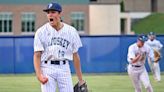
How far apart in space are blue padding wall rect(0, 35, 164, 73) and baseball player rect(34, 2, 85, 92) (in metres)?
20.3

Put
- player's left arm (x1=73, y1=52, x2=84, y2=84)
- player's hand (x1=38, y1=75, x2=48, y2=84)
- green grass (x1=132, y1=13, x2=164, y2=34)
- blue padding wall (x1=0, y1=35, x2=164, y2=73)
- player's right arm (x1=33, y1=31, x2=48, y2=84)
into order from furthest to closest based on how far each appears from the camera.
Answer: green grass (x1=132, y1=13, x2=164, y2=34) < blue padding wall (x1=0, y1=35, x2=164, y2=73) < player's left arm (x1=73, y1=52, x2=84, y2=84) < player's right arm (x1=33, y1=31, x2=48, y2=84) < player's hand (x1=38, y1=75, x2=48, y2=84)

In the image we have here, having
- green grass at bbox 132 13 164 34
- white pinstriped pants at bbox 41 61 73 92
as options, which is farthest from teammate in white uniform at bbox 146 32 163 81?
green grass at bbox 132 13 164 34

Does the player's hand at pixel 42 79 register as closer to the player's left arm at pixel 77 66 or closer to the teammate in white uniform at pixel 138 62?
the player's left arm at pixel 77 66

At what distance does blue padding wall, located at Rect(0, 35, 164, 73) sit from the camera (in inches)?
1126

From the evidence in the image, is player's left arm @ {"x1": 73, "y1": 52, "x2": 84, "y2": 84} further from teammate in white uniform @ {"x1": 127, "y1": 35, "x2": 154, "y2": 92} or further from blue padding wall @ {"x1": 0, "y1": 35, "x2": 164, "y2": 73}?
blue padding wall @ {"x1": 0, "y1": 35, "x2": 164, "y2": 73}

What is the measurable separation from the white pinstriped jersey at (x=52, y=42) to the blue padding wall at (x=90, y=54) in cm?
2025

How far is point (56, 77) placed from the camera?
325 inches

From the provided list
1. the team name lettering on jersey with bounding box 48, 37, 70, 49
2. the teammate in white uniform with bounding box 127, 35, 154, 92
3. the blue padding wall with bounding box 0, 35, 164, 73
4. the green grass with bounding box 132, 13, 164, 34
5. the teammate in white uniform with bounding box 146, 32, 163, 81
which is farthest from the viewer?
the green grass with bounding box 132, 13, 164, 34

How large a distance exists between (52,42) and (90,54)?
2092 cm

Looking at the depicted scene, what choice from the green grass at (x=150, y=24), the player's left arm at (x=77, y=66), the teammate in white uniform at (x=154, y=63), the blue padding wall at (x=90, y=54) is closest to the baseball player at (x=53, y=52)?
the player's left arm at (x=77, y=66)

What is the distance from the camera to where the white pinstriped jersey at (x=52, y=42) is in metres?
8.22

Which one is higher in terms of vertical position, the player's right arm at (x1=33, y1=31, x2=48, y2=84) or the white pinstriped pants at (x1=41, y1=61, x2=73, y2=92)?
the player's right arm at (x1=33, y1=31, x2=48, y2=84)

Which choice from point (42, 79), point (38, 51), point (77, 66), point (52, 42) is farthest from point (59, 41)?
point (42, 79)

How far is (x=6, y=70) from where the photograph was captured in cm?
2852
